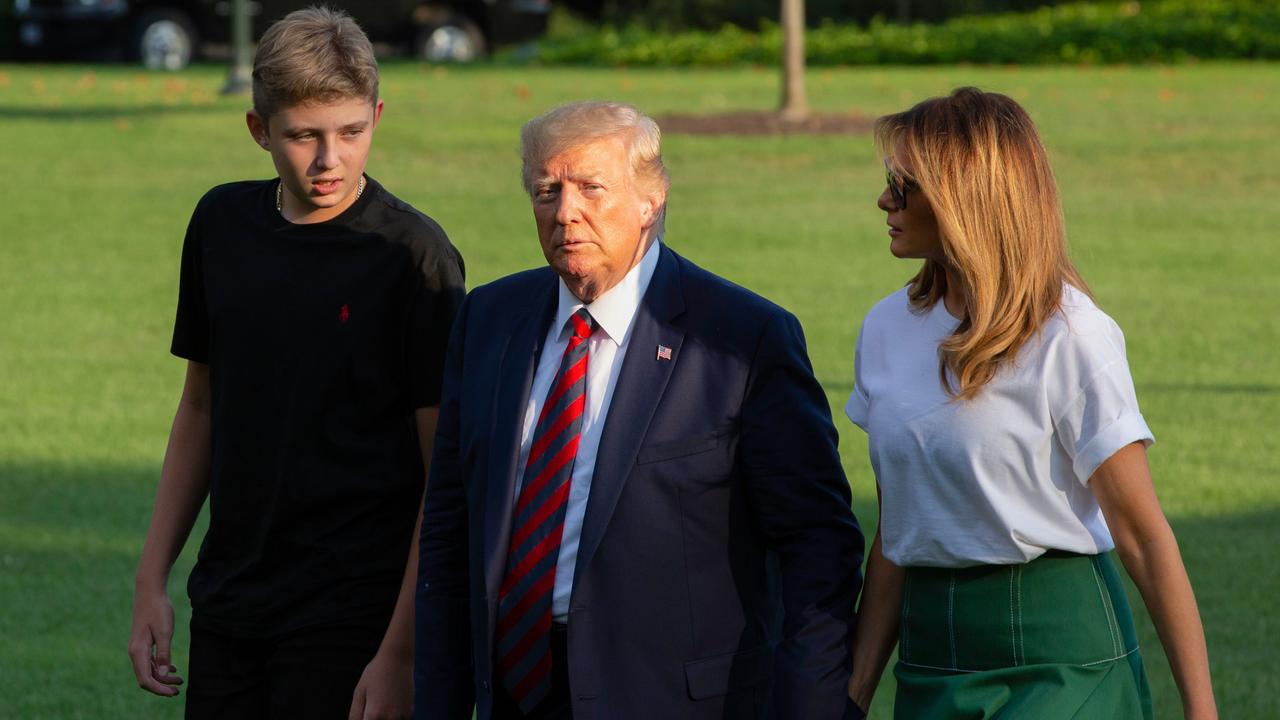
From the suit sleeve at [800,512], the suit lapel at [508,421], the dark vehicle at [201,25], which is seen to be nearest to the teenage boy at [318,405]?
the suit lapel at [508,421]

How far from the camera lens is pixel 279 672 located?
3.75 metres

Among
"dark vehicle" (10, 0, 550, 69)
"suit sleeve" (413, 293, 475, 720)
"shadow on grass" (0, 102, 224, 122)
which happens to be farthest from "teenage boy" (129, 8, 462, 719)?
"dark vehicle" (10, 0, 550, 69)

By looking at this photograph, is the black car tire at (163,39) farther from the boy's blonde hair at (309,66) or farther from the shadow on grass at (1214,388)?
the boy's blonde hair at (309,66)

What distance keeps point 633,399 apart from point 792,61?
20.3 metres

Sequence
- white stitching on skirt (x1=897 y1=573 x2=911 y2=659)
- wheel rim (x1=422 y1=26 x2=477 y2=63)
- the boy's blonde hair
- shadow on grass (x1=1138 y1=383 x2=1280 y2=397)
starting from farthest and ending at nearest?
wheel rim (x1=422 y1=26 x2=477 y2=63)
shadow on grass (x1=1138 y1=383 x2=1280 y2=397)
the boy's blonde hair
white stitching on skirt (x1=897 y1=573 x2=911 y2=659)

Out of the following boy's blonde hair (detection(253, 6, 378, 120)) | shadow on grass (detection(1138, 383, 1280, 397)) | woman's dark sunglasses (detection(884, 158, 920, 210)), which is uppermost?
boy's blonde hair (detection(253, 6, 378, 120))

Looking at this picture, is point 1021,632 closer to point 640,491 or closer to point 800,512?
point 800,512

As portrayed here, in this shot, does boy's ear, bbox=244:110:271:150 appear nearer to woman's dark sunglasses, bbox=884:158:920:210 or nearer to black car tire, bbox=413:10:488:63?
woman's dark sunglasses, bbox=884:158:920:210

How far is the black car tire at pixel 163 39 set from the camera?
36406mm

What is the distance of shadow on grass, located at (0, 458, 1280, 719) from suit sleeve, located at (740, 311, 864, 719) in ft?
9.39

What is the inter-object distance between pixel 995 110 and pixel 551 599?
1208 mm

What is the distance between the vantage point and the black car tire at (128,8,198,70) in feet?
119

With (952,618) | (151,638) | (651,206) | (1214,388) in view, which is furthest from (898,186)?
(1214,388)

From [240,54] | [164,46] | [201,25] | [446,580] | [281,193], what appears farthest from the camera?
[201,25]
